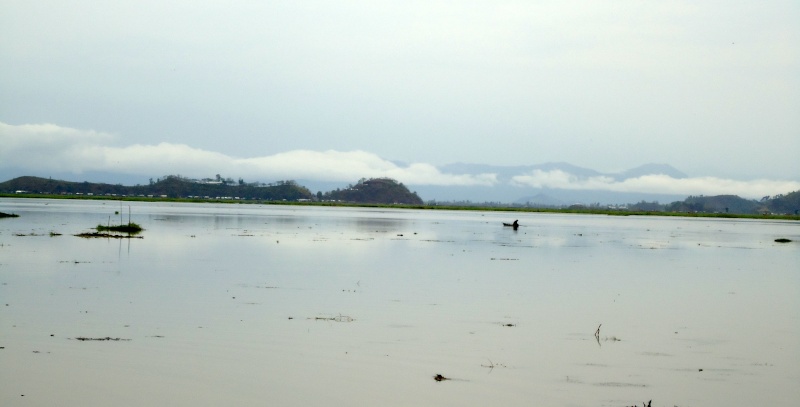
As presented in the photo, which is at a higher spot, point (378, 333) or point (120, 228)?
point (120, 228)

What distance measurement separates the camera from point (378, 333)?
53.3 ft

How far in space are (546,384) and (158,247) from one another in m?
27.5

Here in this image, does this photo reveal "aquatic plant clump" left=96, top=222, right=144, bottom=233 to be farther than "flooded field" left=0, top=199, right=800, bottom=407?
Yes

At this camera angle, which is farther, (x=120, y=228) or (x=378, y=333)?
(x=120, y=228)

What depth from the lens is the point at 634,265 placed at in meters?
36.1

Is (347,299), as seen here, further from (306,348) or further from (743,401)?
(743,401)

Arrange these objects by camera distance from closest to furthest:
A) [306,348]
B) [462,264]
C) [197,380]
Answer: [197,380], [306,348], [462,264]

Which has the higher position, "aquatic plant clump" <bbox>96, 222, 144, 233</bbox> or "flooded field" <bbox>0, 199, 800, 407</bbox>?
"aquatic plant clump" <bbox>96, 222, 144, 233</bbox>

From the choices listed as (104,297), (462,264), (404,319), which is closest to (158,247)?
(462,264)

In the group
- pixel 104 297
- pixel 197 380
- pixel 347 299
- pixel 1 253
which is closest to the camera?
pixel 197 380

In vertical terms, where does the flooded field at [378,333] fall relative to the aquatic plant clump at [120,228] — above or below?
below

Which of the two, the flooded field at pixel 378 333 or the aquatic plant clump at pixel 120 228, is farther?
the aquatic plant clump at pixel 120 228

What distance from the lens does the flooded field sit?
38.8ft

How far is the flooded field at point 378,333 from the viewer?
38.8 ft
